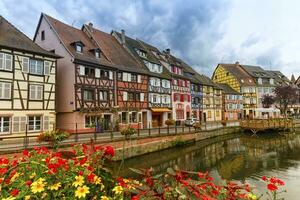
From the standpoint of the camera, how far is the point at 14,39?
18797mm

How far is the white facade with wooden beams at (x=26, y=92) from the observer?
1738 cm

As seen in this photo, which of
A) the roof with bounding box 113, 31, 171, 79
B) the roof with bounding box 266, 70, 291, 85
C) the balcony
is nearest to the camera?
the balcony

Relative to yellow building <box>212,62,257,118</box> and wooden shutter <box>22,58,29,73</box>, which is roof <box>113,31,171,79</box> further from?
yellow building <box>212,62,257,118</box>

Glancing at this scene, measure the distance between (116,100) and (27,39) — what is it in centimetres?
1047

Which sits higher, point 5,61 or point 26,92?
point 5,61

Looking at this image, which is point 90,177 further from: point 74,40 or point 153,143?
point 74,40

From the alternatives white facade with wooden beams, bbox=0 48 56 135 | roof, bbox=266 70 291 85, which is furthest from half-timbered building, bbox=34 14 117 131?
roof, bbox=266 70 291 85

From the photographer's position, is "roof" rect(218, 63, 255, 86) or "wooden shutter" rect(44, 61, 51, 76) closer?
"wooden shutter" rect(44, 61, 51, 76)

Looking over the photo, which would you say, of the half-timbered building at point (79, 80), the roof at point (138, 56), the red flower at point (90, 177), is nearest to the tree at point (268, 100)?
the roof at point (138, 56)

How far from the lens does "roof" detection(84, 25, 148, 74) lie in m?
27.6

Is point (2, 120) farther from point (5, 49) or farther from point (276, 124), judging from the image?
point (276, 124)

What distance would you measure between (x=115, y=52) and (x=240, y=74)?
38679mm

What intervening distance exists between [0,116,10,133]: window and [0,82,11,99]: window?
1585mm

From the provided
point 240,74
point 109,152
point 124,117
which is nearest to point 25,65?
point 124,117
